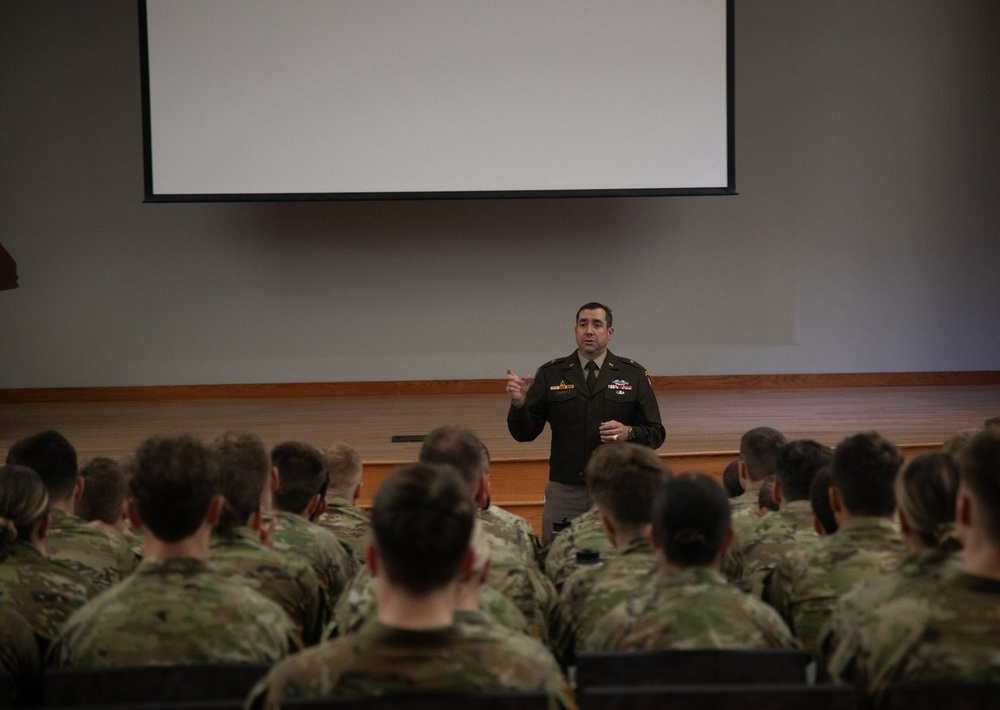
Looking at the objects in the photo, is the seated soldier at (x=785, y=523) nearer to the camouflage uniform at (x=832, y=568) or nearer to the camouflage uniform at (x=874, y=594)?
the camouflage uniform at (x=832, y=568)

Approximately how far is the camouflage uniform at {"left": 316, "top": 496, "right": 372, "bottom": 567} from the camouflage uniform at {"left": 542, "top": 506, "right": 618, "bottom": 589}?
66 centimetres

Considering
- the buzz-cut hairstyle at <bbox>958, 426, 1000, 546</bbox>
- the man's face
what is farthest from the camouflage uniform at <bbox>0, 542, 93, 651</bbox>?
the man's face

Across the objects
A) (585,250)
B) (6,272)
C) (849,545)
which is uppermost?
(585,250)

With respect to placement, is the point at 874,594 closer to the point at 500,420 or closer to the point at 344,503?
the point at 344,503

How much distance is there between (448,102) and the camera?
876 cm

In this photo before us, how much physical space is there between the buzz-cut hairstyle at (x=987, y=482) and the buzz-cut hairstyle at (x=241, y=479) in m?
1.70

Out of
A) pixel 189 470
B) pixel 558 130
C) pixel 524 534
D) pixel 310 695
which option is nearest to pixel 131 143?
pixel 558 130

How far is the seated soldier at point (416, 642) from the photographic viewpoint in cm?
189

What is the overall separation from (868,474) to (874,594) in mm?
671

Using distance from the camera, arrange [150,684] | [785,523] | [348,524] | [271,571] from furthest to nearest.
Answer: [348,524]
[785,523]
[271,571]
[150,684]

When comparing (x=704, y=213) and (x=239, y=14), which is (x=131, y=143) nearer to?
(x=239, y=14)

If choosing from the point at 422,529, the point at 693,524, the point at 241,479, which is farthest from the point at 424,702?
the point at 241,479

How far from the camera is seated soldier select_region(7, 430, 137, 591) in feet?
10.7

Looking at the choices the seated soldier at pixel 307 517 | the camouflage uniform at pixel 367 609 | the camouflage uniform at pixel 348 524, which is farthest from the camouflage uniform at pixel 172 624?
the camouflage uniform at pixel 348 524
